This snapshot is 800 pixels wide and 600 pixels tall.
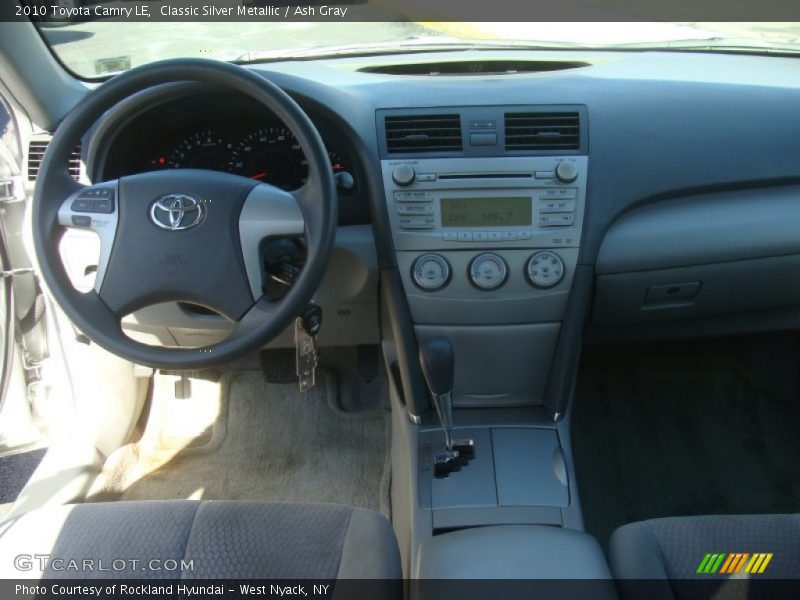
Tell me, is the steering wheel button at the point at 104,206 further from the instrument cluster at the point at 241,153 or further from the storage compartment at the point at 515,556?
the storage compartment at the point at 515,556

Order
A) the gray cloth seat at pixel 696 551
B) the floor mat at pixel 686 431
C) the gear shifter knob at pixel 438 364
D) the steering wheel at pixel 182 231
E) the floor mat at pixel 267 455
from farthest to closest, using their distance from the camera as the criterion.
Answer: the floor mat at pixel 267 455, the floor mat at pixel 686 431, the gear shifter knob at pixel 438 364, the steering wheel at pixel 182 231, the gray cloth seat at pixel 696 551

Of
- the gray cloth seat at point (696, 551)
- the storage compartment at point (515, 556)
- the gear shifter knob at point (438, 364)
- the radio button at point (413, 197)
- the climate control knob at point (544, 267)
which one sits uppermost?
the radio button at point (413, 197)

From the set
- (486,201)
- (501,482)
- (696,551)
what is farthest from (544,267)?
(696,551)

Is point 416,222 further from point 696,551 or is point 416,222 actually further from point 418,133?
point 696,551

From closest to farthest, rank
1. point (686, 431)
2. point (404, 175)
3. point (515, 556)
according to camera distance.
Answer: point (515, 556) → point (404, 175) → point (686, 431)

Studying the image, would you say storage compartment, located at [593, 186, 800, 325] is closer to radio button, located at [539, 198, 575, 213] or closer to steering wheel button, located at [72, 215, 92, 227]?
radio button, located at [539, 198, 575, 213]

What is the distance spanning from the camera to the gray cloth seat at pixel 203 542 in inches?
52.0

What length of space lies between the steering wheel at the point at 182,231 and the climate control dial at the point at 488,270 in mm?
527

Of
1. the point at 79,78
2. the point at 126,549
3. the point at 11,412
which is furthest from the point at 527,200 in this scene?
the point at 11,412

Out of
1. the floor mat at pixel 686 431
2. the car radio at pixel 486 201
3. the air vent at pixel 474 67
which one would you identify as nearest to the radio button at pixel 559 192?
the car radio at pixel 486 201

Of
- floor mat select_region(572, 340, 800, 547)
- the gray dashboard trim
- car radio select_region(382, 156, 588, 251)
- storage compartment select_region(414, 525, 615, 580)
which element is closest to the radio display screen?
car radio select_region(382, 156, 588, 251)

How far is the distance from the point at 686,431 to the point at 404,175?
142 cm

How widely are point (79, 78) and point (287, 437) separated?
4.39 feet

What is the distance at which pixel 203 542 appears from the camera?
1.37 meters
